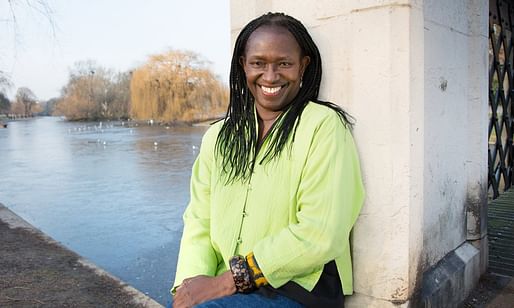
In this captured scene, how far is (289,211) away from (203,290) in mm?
435

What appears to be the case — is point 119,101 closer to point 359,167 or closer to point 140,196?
point 140,196

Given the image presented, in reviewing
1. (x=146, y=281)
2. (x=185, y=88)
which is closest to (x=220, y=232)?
(x=146, y=281)

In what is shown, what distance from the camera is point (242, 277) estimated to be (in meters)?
1.78

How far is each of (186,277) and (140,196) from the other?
8614 millimetres

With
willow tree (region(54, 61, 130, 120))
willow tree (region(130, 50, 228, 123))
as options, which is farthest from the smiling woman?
willow tree (region(54, 61, 130, 120))

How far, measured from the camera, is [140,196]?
1028 centimetres

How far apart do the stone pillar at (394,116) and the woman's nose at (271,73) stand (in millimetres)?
313

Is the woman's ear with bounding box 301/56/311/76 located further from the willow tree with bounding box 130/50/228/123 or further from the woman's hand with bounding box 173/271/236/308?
the willow tree with bounding box 130/50/228/123

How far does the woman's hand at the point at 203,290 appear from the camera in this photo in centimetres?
180

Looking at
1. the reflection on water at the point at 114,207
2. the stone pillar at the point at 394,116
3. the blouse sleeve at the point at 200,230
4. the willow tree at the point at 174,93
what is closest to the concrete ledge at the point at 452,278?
the stone pillar at the point at 394,116

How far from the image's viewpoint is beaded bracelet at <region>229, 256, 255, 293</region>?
1774mm

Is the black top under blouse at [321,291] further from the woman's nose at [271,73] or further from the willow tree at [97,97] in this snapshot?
the willow tree at [97,97]

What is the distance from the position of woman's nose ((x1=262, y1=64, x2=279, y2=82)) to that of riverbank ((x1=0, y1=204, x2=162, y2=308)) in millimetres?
2456

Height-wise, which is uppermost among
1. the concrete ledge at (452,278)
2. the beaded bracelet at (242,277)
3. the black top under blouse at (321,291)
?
the beaded bracelet at (242,277)
